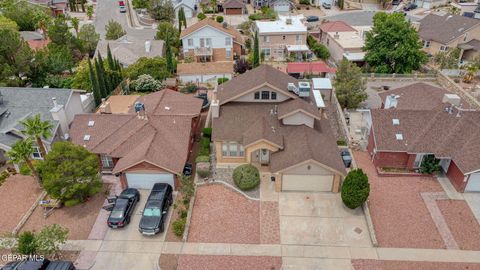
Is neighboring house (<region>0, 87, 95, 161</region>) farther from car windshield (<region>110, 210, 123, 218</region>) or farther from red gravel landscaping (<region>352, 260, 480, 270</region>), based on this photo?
red gravel landscaping (<region>352, 260, 480, 270</region>)

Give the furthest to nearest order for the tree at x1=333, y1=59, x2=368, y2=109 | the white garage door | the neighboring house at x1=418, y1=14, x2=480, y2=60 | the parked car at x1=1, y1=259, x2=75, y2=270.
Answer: the neighboring house at x1=418, y1=14, x2=480, y2=60 → the tree at x1=333, y1=59, x2=368, y2=109 → the white garage door → the parked car at x1=1, y1=259, x2=75, y2=270

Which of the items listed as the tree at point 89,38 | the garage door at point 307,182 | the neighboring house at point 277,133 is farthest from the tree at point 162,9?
the garage door at point 307,182

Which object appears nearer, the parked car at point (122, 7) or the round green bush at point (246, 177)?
the round green bush at point (246, 177)

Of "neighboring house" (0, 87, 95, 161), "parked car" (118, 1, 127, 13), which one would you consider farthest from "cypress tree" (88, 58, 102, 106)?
"parked car" (118, 1, 127, 13)

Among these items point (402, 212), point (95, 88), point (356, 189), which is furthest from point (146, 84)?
point (402, 212)

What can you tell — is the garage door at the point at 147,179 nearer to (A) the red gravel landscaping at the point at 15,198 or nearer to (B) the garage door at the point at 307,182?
(A) the red gravel landscaping at the point at 15,198

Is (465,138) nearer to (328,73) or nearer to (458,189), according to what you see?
(458,189)
